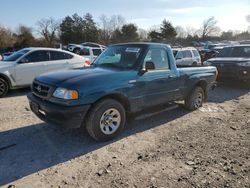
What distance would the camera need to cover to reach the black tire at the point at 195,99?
6812 mm

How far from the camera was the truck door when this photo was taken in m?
5.33

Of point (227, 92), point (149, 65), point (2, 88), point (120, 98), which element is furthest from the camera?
point (227, 92)

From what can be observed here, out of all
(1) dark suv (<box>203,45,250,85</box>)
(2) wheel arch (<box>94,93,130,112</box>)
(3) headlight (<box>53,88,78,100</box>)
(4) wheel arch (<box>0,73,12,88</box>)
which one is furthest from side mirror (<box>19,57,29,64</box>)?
(1) dark suv (<box>203,45,250,85</box>)

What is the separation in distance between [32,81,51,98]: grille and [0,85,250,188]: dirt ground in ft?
2.96

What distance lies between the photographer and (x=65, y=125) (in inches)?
167

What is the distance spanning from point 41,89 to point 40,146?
41.4 inches

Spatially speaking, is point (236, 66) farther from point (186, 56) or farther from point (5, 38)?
point (5, 38)

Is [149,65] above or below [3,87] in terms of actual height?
above

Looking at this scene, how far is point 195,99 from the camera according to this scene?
7.00 meters

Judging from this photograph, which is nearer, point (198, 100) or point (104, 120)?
point (104, 120)

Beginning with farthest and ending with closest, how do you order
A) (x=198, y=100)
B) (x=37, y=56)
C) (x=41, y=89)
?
(x=37, y=56), (x=198, y=100), (x=41, y=89)

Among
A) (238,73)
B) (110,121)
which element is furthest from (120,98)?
(238,73)

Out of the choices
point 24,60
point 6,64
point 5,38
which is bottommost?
point 6,64

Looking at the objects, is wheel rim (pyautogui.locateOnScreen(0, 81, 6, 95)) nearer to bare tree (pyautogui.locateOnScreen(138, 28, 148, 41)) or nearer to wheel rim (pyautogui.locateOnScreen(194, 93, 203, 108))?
wheel rim (pyautogui.locateOnScreen(194, 93, 203, 108))
